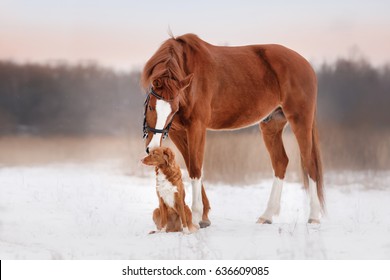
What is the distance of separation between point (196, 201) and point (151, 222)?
94 centimetres

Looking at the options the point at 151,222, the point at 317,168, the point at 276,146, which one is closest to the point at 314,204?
the point at 317,168

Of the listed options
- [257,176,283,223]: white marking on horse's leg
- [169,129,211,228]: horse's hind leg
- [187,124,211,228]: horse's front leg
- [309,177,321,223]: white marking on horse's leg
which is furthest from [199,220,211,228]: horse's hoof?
[309,177,321,223]: white marking on horse's leg

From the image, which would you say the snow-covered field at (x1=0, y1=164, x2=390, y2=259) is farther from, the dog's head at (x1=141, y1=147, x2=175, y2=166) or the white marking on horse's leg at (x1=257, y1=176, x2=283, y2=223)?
the dog's head at (x1=141, y1=147, x2=175, y2=166)

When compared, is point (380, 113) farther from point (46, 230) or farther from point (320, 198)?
point (46, 230)

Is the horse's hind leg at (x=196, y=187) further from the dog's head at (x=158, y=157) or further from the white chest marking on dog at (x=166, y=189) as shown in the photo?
the dog's head at (x=158, y=157)

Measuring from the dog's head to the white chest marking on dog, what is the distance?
0.65 feet

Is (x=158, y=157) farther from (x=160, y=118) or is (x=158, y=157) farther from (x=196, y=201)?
(x=196, y=201)

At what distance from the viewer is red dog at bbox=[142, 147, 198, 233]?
5242 millimetres

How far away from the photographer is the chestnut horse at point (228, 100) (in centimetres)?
543

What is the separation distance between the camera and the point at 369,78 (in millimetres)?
9398

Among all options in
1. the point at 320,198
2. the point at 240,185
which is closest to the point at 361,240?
the point at 320,198

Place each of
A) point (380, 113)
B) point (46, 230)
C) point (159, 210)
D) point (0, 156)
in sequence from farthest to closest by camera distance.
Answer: point (380, 113) < point (0, 156) < point (46, 230) < point (159, 210)
